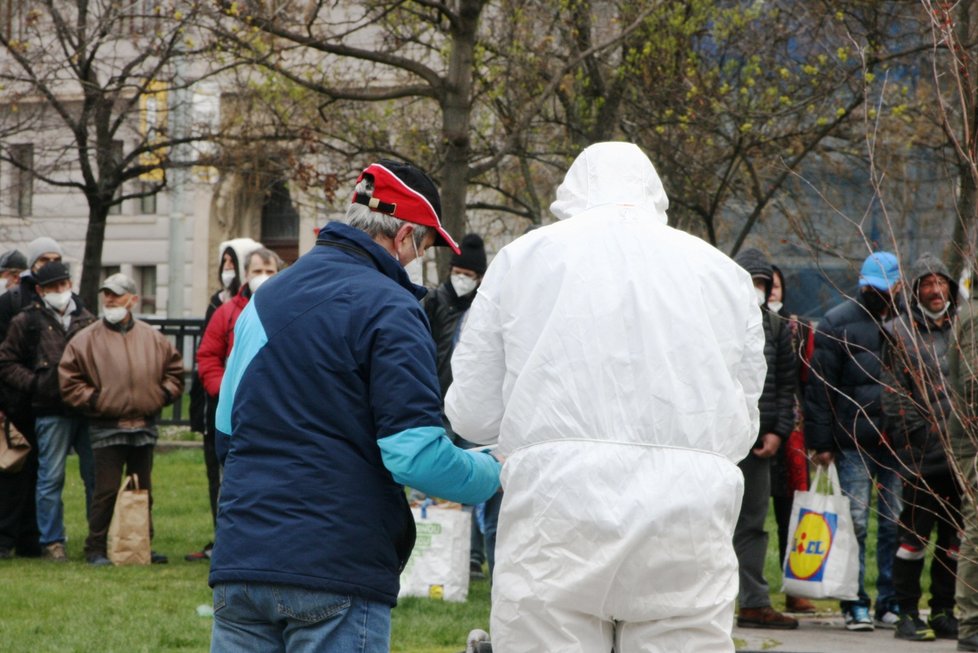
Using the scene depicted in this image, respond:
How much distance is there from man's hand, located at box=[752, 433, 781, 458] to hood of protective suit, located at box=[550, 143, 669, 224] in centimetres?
467

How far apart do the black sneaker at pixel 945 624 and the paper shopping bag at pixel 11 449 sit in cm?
630

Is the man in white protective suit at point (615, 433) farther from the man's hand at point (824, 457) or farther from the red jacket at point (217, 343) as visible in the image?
the red jacket at point (217, 343)

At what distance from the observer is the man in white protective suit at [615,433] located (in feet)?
12.8

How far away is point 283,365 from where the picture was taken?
3.85 meters

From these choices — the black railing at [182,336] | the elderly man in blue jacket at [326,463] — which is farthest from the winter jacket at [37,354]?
the black railing at [182,336]

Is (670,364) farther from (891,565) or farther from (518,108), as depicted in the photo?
(518,108)

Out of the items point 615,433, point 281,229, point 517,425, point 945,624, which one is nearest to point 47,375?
point 945,624

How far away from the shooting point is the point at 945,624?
8.96 m

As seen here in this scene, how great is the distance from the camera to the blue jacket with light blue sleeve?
12.2 feet

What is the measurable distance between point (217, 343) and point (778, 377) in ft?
11.8

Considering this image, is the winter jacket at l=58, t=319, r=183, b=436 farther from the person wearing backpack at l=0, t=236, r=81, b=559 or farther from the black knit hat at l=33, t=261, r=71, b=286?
the person wearing backpack at l=0, t=236, r=81, b=559

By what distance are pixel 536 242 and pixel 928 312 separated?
17.8ft

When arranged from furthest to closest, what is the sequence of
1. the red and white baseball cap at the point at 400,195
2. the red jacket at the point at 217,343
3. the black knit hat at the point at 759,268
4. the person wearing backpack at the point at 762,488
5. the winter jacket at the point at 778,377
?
the red jacket at the point at 217,343 → the black knit hat at the point at 759,268 → the winter jacket at the point at 778,377 → the person wearing backpack at the point at 762,488 → the red and white baseball cap at the point at 400,195

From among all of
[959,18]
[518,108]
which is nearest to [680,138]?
[518,108]
